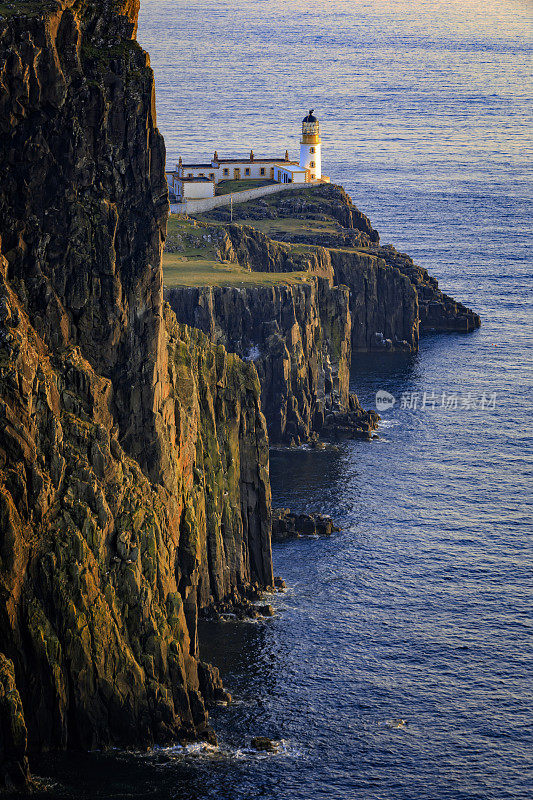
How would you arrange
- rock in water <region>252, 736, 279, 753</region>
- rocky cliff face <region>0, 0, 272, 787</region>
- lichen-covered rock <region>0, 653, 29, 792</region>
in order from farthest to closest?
rock in water <region>252, 736, 279, 753</region>, rocky cliff face <region>0, 0, 272, 787</region>, lichen-covered rock <region>0, 653, 29, 792</region>

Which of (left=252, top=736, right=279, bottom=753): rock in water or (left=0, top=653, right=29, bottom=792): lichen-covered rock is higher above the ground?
(left=0, top=653, right=29, bottom=792): lichen-covered rock

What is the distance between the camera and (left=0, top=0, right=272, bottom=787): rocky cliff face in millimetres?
118188

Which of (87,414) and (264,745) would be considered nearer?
(87,414)

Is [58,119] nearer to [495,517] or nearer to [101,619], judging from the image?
[101,619]

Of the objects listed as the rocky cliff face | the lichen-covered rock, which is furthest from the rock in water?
the lichen-covered rock

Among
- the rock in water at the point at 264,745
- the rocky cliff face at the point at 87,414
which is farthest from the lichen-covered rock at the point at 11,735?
the rock in water at the point at 264,745

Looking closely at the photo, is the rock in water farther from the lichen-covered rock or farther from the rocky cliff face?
the lichen-covered rock

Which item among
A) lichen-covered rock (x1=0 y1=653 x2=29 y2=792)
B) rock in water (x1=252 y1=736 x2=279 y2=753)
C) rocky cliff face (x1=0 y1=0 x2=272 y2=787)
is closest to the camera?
lichen-covered rock (x1=0 y1=653 x2=29 y2=792)

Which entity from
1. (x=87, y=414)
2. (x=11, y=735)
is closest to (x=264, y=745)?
(x=11, y=735)

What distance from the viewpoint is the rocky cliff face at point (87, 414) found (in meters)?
118

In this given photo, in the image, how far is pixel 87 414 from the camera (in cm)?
12712

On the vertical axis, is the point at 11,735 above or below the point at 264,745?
above

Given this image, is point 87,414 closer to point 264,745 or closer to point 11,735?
point 11,735

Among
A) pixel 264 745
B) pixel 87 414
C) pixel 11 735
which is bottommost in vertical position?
pixel 264 745
